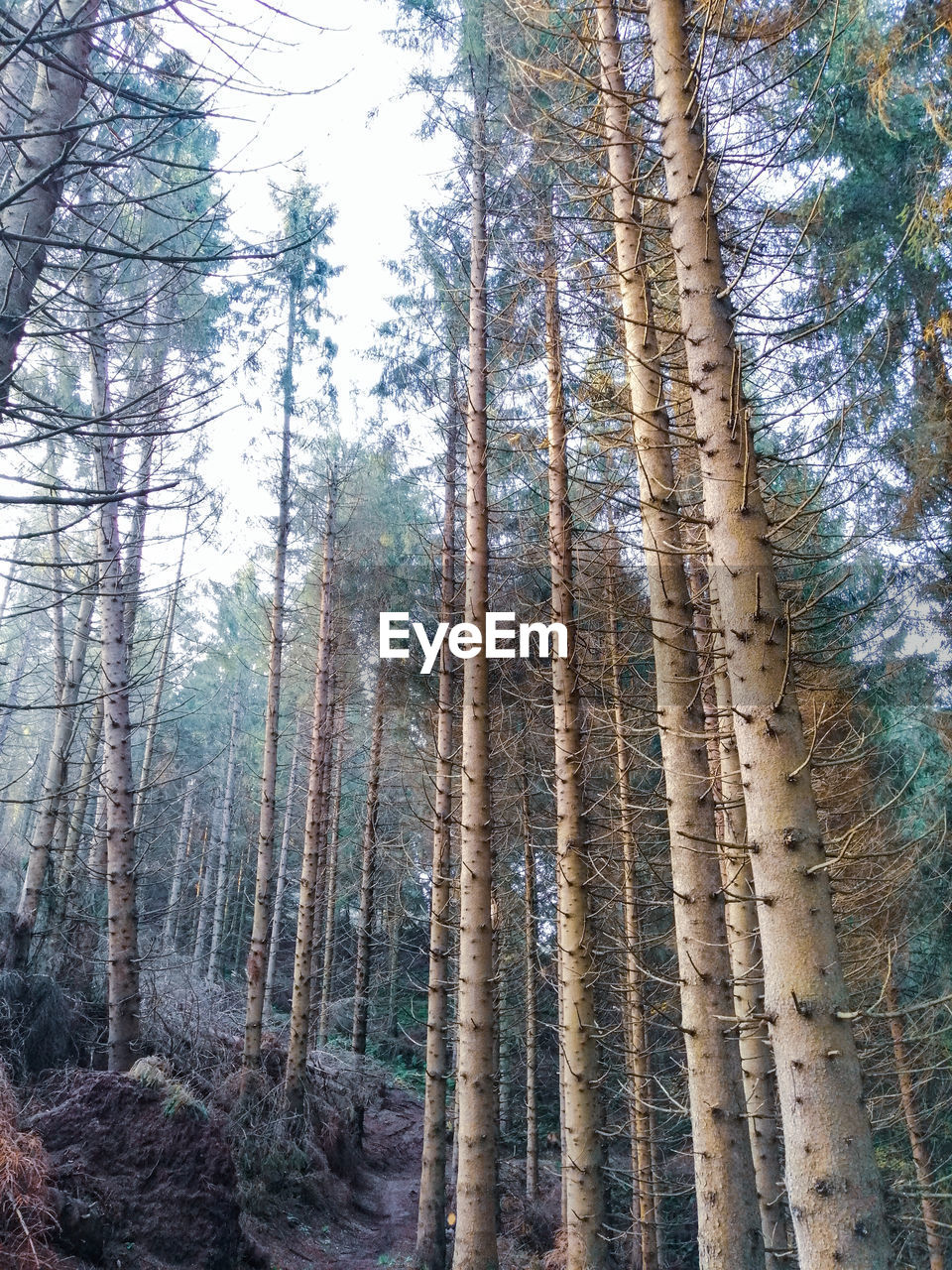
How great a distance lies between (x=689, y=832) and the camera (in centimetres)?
428

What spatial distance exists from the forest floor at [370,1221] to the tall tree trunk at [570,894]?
3417mm

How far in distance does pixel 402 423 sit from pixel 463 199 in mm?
3406

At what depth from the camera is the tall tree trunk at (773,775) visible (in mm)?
2047

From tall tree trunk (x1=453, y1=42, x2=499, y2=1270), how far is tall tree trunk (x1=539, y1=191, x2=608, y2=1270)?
1.93 feet

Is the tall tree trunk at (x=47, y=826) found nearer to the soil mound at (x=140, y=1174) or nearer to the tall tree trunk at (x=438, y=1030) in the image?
the soil mound at (x=140, y=1174)

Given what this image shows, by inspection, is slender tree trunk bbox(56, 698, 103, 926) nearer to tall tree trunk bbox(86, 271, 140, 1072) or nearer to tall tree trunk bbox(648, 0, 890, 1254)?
tall tree trunk bbox(86, 271, 140, 1072)

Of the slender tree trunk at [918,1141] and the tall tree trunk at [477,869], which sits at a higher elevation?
the tall tree trunk at [477,869]

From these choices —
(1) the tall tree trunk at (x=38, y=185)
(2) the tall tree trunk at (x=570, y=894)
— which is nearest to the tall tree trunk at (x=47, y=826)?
(2) the tall tree trunk at (x=570, y=894)

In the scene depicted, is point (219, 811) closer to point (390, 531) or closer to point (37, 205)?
point (390, 531)

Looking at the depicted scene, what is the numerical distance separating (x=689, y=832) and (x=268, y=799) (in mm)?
6651

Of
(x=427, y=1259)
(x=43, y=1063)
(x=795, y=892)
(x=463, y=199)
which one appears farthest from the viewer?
(x=463, y=199)

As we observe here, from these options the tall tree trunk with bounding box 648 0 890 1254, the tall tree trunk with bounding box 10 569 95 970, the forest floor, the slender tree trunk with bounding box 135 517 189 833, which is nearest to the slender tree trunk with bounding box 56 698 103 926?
the tall tree trunk with bounding box 10 569 95 970

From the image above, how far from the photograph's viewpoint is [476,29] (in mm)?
6984

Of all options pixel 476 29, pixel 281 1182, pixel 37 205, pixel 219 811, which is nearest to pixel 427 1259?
pixel 281 1182
